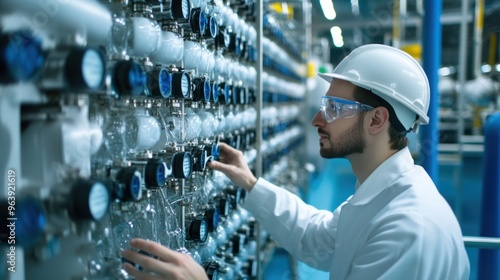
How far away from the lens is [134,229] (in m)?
1.07

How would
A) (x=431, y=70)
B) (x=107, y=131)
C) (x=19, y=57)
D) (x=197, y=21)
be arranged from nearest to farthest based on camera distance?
(x=19, y=57) < (x=107, y=131) < (x=197, y=21) < (x=431, y=70)

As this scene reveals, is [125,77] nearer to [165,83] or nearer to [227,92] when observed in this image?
[165,83]

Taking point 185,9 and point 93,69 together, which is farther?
point 185,9

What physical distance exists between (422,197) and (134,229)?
0.78 metres

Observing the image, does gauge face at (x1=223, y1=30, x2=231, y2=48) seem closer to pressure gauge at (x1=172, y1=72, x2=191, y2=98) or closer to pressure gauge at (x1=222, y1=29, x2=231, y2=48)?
pressure gauge at (x1=222, y1=29, x2=231, y2=48)

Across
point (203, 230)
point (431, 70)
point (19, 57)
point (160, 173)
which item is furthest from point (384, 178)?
point (431, 70)

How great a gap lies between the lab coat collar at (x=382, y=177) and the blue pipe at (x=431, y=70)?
112cm

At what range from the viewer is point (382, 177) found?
127cm

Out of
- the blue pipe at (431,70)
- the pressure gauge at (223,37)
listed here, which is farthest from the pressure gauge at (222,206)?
the blue pipe at (431,70)

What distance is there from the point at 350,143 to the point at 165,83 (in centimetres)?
62

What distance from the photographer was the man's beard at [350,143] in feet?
4.29

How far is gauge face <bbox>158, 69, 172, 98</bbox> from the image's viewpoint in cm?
99

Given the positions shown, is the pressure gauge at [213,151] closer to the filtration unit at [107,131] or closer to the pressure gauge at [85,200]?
the filtration unit at [107,131]

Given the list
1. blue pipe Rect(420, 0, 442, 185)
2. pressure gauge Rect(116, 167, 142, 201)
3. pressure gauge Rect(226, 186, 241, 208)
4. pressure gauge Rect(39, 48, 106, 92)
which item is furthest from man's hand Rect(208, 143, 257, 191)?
blue pipe Rect(420, 0, 442, 185)
